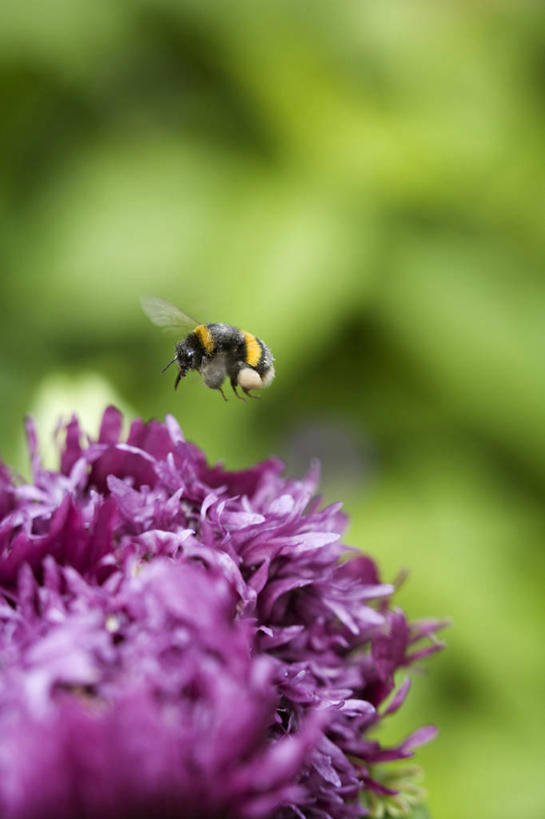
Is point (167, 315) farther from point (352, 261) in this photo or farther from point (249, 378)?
point (352, 261)

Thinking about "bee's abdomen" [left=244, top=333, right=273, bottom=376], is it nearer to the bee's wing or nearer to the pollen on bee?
the pollen on bee

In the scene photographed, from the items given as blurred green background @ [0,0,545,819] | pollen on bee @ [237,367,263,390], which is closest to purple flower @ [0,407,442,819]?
pollen on bee @ [237,367,263,390]

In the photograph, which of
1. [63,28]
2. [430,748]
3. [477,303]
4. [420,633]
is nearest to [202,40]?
[63,28]

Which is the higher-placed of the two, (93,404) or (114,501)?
(114,501)

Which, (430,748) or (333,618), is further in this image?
(430,748)

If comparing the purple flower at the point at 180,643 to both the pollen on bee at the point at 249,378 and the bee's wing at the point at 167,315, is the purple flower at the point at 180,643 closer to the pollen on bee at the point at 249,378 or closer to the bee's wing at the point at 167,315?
the pollen on bee at the point at 249,378

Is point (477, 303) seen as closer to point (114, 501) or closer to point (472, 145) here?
point (472, 145)
